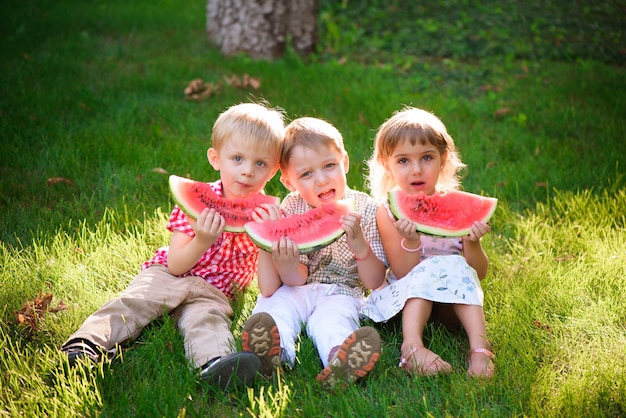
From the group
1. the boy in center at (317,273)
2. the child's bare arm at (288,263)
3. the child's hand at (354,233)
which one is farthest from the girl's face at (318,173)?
the child's bare arm at (288,263)

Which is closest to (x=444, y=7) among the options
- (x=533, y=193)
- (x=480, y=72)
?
(x=480, y=72)

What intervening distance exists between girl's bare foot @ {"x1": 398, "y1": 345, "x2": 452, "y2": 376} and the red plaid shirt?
44.0 inches

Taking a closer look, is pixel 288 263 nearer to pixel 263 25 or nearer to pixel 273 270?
A: pixel 273 270

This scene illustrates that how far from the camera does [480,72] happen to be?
8.01 metres

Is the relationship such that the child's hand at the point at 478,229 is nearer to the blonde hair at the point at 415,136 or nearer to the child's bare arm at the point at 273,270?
the blonde hair at the point at 415,136

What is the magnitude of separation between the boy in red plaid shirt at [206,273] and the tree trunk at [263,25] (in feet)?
14.4

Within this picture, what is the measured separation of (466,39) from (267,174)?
6787 mm

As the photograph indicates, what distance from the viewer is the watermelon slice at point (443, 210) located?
317 centimetres

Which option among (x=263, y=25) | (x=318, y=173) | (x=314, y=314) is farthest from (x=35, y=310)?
(x=263, y=25)

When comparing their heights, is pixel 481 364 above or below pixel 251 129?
below

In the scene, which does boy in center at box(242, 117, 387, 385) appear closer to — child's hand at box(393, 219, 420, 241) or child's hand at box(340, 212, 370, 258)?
child's hand at box(340, 212, 370, 258)

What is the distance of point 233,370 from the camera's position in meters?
2.78

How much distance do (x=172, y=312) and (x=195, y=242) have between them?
458 millimetres

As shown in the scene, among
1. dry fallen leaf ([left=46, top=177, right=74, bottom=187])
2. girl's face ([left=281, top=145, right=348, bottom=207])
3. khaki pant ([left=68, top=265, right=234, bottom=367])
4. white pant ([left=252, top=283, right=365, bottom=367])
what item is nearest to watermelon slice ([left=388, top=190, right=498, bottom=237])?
girl's face ([left=281, top=145, right=348, bottom=207])
